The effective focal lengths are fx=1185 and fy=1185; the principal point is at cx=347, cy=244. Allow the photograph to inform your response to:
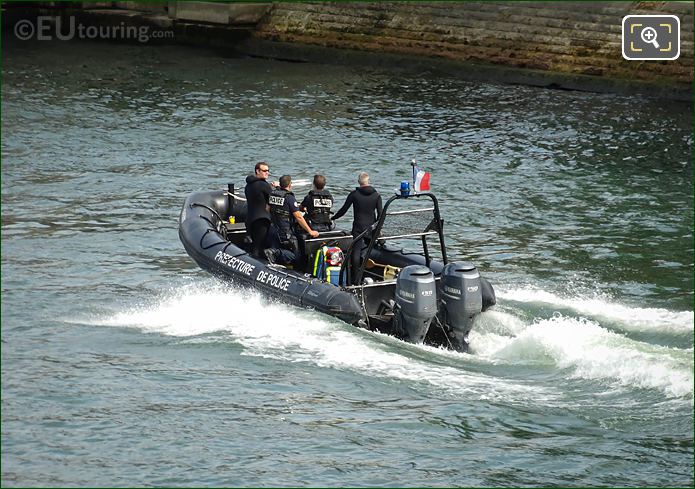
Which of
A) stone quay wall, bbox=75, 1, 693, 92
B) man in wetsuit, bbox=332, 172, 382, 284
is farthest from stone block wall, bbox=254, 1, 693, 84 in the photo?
man in wetsuit, bbox=332, 172, 382, 284

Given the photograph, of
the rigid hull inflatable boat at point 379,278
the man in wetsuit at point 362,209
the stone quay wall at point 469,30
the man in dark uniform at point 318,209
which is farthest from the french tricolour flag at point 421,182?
the stone quay wall at point 469,30

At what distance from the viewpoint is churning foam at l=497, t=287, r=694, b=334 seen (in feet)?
45.4

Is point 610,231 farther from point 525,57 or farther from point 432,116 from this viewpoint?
point 525,57

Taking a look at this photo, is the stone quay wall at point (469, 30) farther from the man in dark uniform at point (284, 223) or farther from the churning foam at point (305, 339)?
the churning foam at point (305, 339)

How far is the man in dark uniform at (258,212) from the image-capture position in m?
14.6

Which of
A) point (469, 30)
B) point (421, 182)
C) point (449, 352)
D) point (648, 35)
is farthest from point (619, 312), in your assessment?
point (648, 35)

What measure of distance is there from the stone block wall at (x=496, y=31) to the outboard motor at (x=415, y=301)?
17478 millimetres

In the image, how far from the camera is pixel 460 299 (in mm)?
12695

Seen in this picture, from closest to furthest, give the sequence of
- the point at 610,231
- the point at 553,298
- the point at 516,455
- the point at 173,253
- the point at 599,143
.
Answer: the point at 516,455 < the point at 553,298 < the point at 173,253 < the point at 610,231 < the point at 599,143

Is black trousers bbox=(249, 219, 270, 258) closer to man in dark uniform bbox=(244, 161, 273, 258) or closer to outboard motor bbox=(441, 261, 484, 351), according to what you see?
man in dark uniform bbox=(244, 161, 273, 258)

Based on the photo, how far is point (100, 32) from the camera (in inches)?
1469

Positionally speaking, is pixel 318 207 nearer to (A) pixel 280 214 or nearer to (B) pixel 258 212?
(A) pixel 280 214

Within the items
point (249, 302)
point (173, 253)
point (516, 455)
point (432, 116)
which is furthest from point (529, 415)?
point (432, 116)

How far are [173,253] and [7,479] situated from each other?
7.48 m
